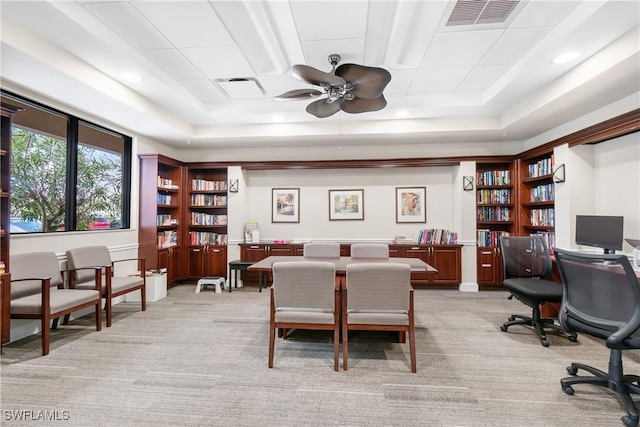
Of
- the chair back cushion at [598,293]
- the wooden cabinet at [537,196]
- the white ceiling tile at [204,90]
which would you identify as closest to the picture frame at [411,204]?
the wooden cabinet at [537,196]

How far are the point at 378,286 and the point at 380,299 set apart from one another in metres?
0.12

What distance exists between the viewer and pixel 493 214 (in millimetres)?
5305

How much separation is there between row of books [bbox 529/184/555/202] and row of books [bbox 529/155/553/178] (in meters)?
0.20

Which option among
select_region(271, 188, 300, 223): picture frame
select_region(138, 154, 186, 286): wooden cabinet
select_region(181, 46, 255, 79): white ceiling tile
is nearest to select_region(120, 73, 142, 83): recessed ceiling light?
select_region(181, 46, 255, 79): white ceiling tile

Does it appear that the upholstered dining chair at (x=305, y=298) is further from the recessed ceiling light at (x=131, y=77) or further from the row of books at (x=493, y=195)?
the row of books at (x=493, y=195)

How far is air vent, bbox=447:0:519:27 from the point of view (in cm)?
233

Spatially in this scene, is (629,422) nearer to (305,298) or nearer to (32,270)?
(305,298)

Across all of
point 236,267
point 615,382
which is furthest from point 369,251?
point 236,267

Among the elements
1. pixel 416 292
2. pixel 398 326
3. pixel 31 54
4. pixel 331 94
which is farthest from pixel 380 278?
pixel 31 54

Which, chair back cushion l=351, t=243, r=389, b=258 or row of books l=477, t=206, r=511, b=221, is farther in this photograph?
row of books l=477, t=206, r=511, b=221

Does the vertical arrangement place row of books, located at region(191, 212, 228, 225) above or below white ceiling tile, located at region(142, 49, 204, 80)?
below

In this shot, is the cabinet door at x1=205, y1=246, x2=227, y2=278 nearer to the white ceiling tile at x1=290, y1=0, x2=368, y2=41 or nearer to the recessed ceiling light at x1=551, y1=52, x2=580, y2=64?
the white ceiling tile at x1=290, y1=0, x2=368, y2=41

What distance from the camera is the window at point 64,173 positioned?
3.29 m

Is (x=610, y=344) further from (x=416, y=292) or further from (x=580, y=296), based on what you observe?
(x=416, y=292)
